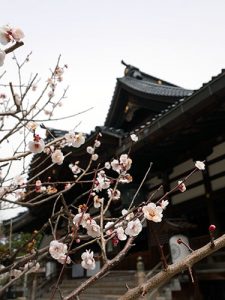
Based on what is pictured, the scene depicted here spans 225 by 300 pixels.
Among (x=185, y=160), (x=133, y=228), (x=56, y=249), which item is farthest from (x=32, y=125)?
(x=185, y=160)

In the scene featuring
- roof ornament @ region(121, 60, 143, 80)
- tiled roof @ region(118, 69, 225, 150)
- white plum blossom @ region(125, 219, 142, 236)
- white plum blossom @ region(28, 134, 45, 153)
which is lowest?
white plum blossom @ region(125, 219, 142, 236)

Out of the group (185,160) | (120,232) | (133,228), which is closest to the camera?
(133,228)

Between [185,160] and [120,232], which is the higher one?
[185,160]

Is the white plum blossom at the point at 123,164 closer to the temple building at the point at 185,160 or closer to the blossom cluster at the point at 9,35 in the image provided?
the temple building at the point at 185,160

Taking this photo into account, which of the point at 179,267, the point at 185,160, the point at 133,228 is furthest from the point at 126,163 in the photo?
the point at 185,160

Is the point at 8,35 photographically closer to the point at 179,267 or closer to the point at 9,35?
the point at 9,35

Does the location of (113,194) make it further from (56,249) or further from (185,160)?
(185,160)

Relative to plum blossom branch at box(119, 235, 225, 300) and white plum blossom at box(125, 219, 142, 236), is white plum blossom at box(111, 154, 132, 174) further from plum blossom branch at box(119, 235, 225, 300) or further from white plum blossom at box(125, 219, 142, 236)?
plum blossom branch at box(119, 235, 225, 300)

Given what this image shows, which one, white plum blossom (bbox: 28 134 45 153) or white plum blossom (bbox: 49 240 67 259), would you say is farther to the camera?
white plum blossom (bbox: 28 134 45 153)

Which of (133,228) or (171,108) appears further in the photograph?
(171,108)

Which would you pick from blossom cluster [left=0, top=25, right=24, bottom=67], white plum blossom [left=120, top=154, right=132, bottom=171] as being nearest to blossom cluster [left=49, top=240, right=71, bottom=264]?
blossom cluster [left=0, top=25, right=24, bottom=67]

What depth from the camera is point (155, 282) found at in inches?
52.2

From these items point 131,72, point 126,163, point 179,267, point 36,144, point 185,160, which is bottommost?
point 179,267

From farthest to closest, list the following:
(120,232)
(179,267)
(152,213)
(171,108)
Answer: (171,108) → (120,232) → (152,213) → (179,267)
